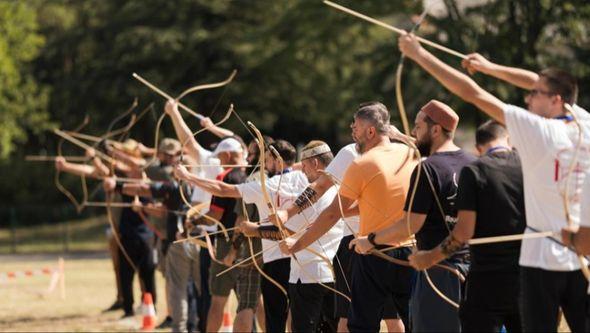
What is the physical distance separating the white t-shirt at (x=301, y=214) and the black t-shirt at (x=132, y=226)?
572cm

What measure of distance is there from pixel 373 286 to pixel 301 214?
1496mm

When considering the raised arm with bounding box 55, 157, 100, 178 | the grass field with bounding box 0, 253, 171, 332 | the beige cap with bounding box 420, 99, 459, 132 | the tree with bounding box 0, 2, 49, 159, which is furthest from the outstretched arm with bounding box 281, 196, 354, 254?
the tree with bounding box 0, 2, 49, 159

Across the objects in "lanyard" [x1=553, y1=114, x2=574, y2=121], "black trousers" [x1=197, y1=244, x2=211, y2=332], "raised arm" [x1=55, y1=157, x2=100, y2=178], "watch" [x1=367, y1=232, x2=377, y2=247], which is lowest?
"black trousers" [x1=197, y1=244, x2=211, y2=332]

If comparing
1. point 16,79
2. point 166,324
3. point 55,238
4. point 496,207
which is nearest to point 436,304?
point 496,207

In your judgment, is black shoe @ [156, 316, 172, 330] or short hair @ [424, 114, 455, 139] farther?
black shoe @ [156, 316, 172, 330]

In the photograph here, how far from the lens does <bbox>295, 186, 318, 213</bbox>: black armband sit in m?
8.48

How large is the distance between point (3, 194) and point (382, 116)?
1524 inches

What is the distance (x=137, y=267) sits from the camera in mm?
15016

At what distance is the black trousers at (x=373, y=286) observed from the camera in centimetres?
779

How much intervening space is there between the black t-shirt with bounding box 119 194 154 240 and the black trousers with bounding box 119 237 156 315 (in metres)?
0.05

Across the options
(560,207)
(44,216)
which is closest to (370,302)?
(560,207)

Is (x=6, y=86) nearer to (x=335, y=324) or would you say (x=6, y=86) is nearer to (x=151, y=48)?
(x=151, y=48)

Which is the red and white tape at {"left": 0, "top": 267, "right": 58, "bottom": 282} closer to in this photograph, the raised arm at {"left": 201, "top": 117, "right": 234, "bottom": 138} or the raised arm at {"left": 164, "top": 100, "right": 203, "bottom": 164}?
the raised arm at {"left": 164, "top": 100, "right": 203, "bottom": 164}

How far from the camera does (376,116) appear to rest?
8.00 metres
